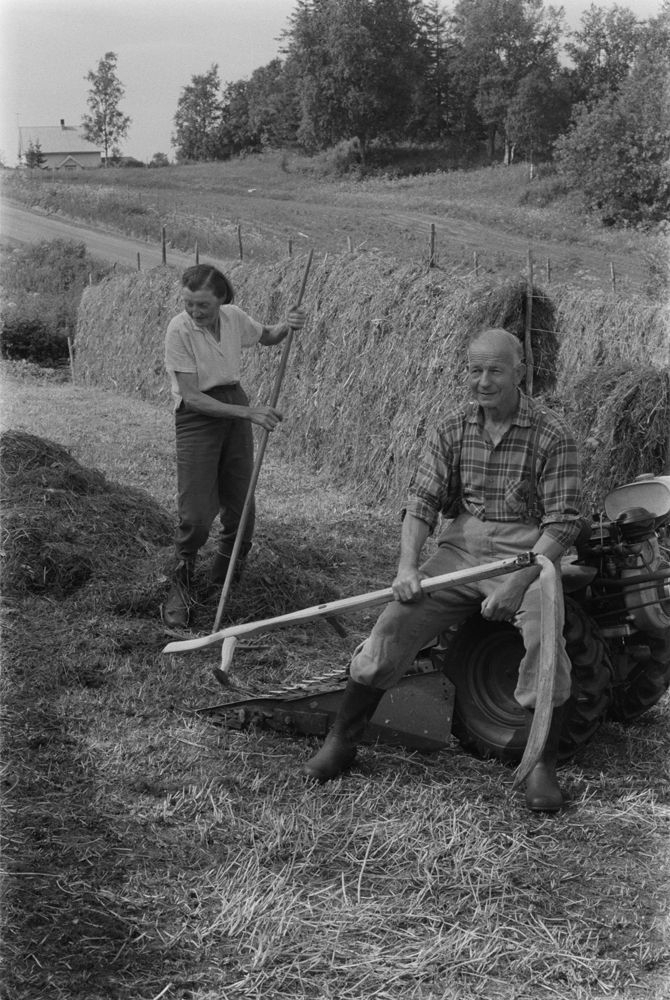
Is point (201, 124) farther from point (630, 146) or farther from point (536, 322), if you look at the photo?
point (536, 322)

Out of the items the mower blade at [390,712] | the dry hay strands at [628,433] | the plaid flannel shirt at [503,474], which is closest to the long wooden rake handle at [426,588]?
the plaid flannel shirt at [503,474]

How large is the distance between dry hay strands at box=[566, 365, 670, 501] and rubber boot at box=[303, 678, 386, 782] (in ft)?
11.6

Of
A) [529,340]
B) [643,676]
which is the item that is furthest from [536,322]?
[643,676]

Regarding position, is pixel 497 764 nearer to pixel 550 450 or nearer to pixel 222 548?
pixel 550 450

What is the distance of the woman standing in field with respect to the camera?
5.40 m

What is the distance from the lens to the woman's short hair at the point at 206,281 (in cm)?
532

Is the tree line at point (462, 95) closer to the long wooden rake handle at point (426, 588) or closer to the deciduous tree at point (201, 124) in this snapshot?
the deciduous tree at point (201, 124)

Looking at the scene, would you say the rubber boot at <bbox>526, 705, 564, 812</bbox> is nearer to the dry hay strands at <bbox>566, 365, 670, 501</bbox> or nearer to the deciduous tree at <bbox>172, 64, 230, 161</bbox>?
the dry hay strands at <bbox>566, 365, 670, 501</bbox>

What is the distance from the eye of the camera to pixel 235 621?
564 centimetres

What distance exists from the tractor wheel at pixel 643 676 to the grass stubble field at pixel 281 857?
16 cm

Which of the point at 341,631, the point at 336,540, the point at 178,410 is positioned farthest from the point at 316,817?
the point at 336,540

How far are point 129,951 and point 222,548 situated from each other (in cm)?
309

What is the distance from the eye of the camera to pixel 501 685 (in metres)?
4.05

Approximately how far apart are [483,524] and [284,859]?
4.47 ft
